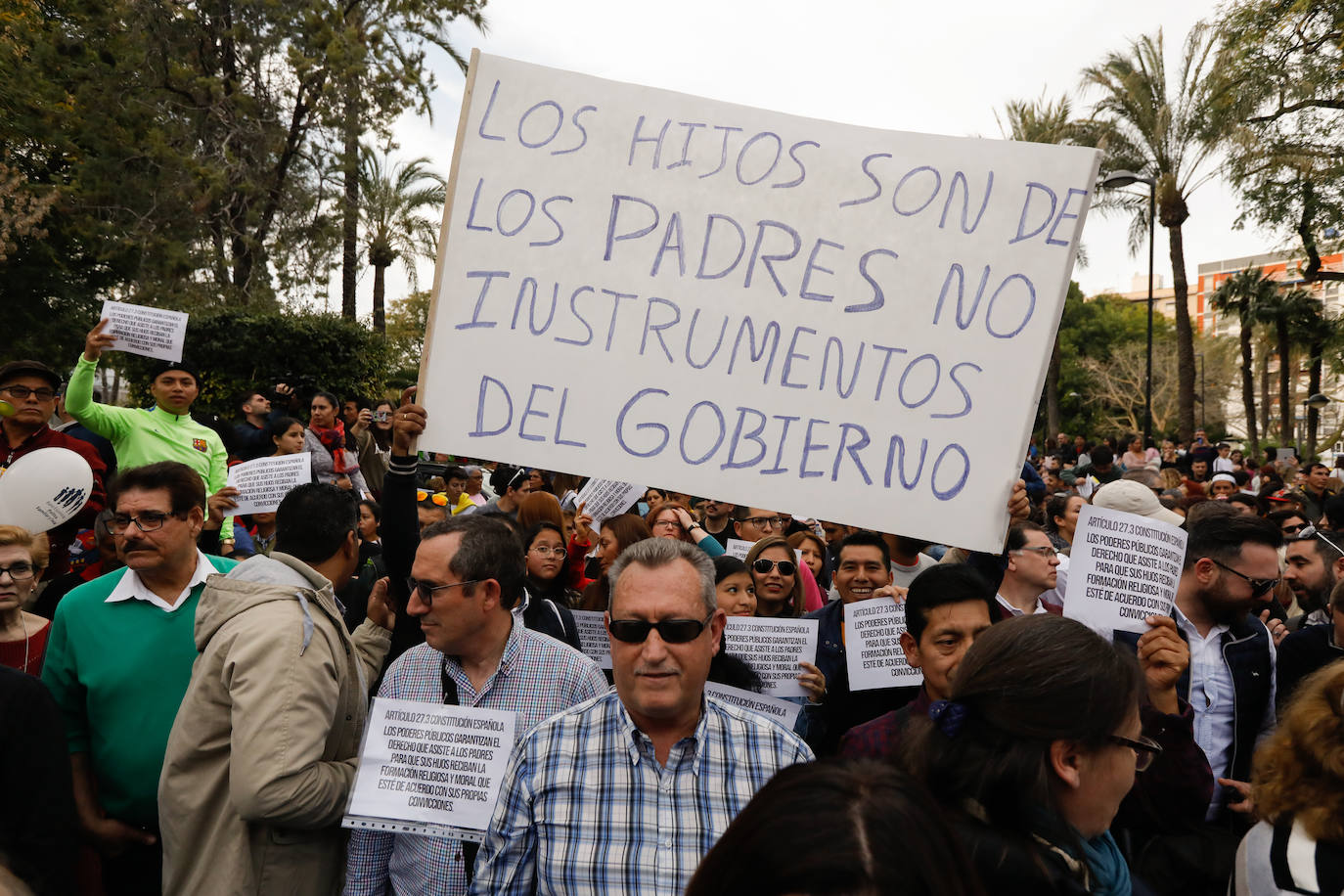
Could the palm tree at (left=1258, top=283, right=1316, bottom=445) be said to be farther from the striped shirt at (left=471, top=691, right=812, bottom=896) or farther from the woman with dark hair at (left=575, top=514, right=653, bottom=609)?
the striped shirt at (left=471, top=691, right=812, bottom=896)

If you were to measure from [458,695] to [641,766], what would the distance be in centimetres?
90

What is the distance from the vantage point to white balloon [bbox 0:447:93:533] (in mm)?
4293

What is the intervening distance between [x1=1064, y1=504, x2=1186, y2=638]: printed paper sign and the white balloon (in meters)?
4.20

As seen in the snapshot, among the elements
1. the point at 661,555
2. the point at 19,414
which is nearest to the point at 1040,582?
the point at 661,555

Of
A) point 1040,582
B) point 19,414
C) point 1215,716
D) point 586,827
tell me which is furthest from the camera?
point 19,414

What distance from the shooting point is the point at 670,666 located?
225 centimetres

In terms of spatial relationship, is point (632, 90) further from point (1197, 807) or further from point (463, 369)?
point (1197, 807)

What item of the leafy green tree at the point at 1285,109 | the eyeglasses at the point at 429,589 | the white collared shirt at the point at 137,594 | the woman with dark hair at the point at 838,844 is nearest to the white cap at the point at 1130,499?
the eyeglasses at the point at 429,589

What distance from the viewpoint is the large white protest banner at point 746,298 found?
3.14 meters

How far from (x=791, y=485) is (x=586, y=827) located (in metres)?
1.36

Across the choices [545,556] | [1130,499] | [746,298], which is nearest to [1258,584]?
[1130,499]

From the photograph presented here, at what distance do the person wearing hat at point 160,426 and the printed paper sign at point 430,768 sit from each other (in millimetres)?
3590

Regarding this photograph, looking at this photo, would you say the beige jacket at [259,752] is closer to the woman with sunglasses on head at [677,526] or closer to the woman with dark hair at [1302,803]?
the woman with dark hair at [1302,803]

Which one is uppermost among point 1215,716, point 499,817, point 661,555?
point 661,555
